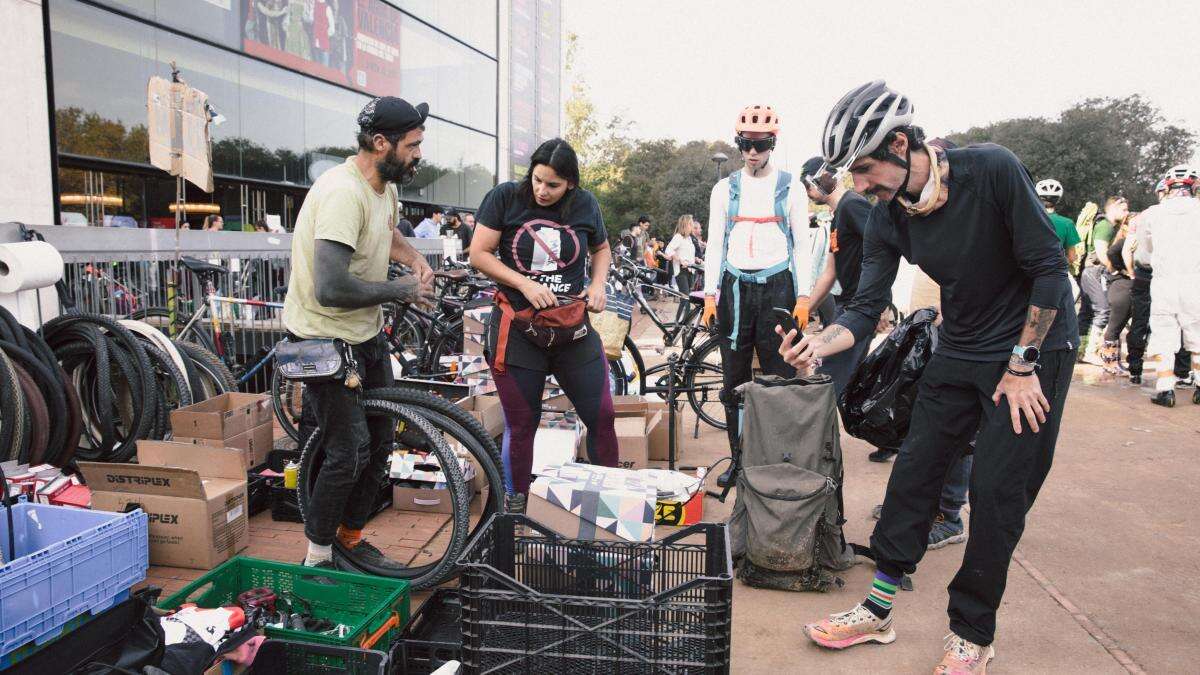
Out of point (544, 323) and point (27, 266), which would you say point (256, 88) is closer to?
point (27, 266)

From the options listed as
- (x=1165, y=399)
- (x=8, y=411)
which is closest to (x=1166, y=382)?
(x=1165, y=399)

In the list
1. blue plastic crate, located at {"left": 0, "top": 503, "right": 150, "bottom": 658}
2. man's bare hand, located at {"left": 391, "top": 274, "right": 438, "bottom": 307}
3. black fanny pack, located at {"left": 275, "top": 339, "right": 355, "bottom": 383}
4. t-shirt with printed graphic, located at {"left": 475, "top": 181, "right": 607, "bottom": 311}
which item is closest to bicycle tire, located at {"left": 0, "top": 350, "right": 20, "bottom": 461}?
blue plastic crate, located at {"left": 0, "top": 503, "right": 150, "bottom": 658}

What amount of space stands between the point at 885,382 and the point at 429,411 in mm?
1938

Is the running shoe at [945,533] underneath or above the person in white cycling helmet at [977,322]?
underneath

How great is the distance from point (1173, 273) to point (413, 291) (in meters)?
7.47

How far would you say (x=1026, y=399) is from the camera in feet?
7.79

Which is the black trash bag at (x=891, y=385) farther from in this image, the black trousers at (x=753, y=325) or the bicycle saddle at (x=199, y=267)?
the bicycle saddle at (x=199, y=267)

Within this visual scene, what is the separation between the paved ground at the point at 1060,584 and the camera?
2.85 m

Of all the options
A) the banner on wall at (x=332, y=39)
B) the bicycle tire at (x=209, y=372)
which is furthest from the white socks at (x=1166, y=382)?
the banner on wall at (x=332, y=39)

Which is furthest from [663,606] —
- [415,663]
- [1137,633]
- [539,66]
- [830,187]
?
[539,66]

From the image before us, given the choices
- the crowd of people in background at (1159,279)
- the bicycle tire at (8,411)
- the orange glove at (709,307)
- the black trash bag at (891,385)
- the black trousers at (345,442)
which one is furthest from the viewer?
the crowd of people in background at (1159,279)

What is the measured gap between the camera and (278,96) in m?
14.4

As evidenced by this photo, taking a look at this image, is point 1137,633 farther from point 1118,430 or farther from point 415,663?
point 1118,430

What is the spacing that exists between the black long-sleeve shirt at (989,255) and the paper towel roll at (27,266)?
4.55 m
